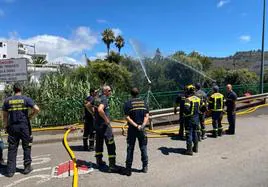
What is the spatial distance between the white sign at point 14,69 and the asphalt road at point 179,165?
10.0ft

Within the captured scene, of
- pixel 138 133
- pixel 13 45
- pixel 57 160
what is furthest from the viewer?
pixel 13 45

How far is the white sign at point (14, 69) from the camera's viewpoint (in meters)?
12.0

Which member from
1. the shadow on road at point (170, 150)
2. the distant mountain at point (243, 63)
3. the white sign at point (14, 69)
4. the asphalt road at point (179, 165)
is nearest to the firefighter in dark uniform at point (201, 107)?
the asphalt road at point (179, 165)

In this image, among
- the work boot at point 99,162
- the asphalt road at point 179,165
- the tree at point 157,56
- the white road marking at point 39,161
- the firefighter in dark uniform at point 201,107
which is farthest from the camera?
the tree at point 157,56

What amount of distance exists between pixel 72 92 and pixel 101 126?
6.93 meters

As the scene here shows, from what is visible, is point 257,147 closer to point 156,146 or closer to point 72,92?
point 156,146

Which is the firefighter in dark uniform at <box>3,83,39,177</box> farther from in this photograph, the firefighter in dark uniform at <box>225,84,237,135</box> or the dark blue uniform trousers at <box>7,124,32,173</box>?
the firefighter in dark uniform at <box>225,84,237,135</box>

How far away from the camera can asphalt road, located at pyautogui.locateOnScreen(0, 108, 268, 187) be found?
6598 millimetres

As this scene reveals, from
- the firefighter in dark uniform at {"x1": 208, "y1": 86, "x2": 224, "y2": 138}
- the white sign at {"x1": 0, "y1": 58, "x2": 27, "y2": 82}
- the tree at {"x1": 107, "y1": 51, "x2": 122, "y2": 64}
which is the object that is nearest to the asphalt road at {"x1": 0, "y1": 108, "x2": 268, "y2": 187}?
the firefighter in dark uniform at {"x1": 208, "y1": 86, "x2": 224, "y2": 138}

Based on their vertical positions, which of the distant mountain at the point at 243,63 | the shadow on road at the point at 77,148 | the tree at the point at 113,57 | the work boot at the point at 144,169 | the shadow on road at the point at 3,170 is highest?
the distant mountain at the point at 243,63

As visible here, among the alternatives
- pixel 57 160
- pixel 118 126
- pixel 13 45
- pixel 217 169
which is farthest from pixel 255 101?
pixel 13 45

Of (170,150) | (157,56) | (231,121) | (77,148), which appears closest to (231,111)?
(231,121)

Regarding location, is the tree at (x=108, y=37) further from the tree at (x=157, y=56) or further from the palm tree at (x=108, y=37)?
the tree at (x=157, y=56)

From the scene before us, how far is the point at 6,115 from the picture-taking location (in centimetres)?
710
